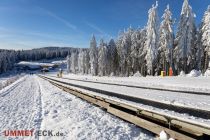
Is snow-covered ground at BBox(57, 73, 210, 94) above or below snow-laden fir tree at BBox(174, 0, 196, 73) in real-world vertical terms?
below

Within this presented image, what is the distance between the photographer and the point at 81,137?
6.64m

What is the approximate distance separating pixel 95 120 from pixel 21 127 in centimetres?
252

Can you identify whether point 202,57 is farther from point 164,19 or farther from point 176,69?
point 164,19

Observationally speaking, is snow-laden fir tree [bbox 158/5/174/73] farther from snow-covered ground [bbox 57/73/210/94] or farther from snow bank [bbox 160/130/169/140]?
snow bank [bbox 160/130/169/140]

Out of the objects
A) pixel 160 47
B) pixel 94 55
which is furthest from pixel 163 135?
pixel 94 55

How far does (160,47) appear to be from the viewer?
55.4m

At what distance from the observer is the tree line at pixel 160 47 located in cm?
5150

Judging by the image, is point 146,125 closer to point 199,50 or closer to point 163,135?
point 163,135

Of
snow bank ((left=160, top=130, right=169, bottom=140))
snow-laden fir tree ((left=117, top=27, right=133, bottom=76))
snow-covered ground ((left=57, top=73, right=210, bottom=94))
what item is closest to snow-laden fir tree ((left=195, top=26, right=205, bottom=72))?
snow-laden fir tree ((left=117, top=27, right=133, bottom=76))

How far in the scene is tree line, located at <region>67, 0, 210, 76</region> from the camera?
169ft

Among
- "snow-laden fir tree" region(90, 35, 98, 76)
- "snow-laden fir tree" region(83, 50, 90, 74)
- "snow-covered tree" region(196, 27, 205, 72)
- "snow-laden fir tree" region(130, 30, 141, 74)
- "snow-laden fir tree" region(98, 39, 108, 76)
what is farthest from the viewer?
"snow-laden fir tree" region(83, 50, 90, 74)

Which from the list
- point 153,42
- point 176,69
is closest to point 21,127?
point 153,42

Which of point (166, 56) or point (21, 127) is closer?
point (21, 127)

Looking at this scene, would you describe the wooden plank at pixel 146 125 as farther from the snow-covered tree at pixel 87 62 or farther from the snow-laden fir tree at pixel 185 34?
the snow-covered tree at pixel 87 62
